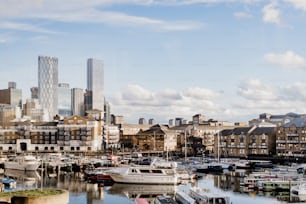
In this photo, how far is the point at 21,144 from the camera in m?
109

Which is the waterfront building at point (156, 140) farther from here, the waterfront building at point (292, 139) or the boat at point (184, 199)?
the boat at point (184, 199)

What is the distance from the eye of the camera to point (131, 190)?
51.2m

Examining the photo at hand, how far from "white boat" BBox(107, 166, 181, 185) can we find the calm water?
3.71 ft

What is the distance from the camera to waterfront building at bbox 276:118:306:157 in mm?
91812

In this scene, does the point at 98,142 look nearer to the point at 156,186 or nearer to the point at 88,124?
the point at 88,124

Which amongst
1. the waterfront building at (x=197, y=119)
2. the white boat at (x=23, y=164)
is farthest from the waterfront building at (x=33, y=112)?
the white boat at (x=23, y=164)

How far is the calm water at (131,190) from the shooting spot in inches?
1764

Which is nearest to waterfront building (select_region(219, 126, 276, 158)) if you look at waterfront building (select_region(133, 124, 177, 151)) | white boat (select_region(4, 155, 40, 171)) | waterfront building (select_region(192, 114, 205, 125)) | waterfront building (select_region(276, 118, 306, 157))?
waterfront building (select_region(276, 118, 306, 157))

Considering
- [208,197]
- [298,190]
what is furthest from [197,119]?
[208,197]

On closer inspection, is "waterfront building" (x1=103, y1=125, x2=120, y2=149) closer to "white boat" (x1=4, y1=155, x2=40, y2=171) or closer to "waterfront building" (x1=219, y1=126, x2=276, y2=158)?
"waterfront building" (x1=219, y1=126, x2=276, y2=158)

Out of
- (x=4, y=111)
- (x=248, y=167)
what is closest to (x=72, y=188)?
(x=248, y=167)

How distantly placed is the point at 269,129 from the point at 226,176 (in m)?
36.2

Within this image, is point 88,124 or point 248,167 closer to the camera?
point 248,167

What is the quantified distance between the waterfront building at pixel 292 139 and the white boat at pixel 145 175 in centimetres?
4053
